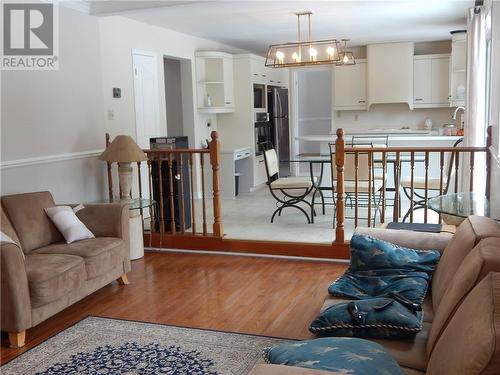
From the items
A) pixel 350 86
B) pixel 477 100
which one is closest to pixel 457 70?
pixel 350 86

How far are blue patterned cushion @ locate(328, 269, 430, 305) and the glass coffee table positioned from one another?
66cm

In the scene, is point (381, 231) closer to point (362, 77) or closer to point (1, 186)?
point (1, 186)

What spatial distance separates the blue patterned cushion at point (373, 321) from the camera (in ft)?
6.91

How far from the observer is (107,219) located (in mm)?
4105

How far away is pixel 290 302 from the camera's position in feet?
12.3

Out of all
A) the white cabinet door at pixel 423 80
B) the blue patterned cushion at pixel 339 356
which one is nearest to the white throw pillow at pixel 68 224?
the blue patterned cushion at pixel 339 356

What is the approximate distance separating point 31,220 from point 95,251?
57cm

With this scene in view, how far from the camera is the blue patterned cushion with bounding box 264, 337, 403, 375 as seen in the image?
68.4 inches

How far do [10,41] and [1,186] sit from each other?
1.16 meters

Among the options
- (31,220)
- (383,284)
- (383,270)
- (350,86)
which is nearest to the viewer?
(383,284)

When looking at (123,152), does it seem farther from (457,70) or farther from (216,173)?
(457,70)

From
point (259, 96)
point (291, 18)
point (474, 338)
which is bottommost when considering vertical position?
point (474, 338)

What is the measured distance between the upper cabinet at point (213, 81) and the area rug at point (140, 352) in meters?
4.93

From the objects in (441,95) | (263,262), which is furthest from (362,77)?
(263,262)
